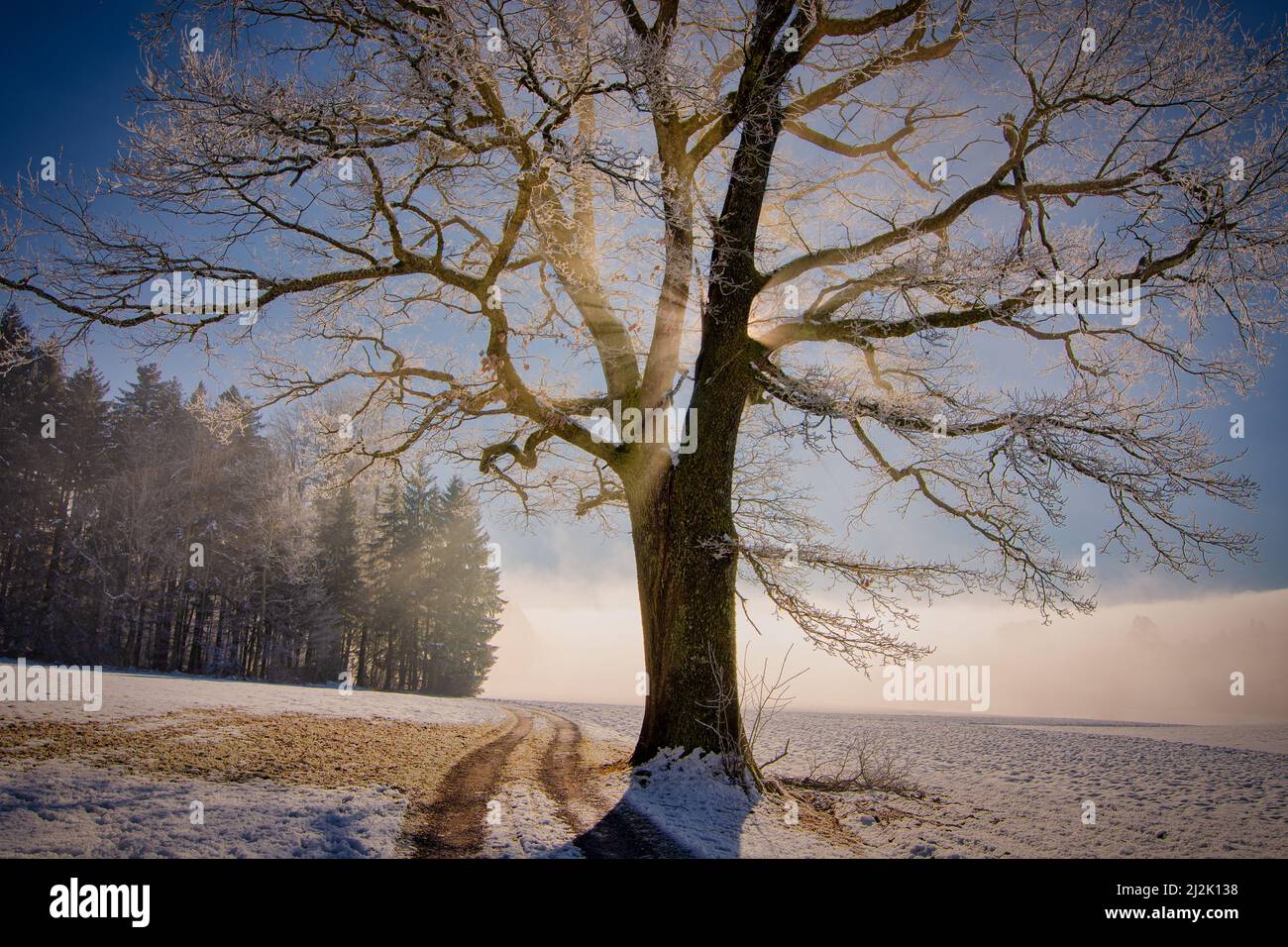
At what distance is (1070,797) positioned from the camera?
6.50m

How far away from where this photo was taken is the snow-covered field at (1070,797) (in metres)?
4.64

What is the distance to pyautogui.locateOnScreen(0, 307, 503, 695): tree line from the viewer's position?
80.4 ft

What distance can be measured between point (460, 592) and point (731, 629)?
2841 cm

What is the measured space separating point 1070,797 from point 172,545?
3018 centimetres

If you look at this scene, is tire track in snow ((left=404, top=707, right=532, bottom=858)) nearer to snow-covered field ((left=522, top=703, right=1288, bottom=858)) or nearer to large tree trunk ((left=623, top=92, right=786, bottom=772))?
large tree trunk ((left=623, top=92, right=786, bottom=772))

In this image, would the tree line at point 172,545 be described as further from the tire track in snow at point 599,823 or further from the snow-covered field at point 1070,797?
the tire track in snow at point 599,823

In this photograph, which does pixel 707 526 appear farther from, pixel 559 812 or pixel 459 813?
pixel 459 813

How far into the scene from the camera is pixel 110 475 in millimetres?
26828

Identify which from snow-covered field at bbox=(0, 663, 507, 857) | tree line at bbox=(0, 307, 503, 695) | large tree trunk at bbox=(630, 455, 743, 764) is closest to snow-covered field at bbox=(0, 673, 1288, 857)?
snow-covered field at bbox=(0, 663, 507, 857)

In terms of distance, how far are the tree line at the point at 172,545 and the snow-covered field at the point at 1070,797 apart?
20.7 m

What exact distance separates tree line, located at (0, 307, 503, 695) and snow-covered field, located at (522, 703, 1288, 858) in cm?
2074

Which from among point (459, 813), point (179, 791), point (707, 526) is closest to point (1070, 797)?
point (707, 526)

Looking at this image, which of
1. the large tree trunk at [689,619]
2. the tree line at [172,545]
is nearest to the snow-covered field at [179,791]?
the large tree trunk at [689,619]
